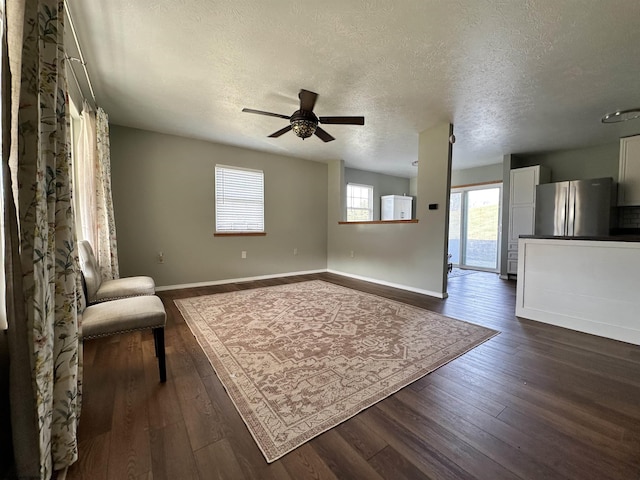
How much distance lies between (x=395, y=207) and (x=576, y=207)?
335cm

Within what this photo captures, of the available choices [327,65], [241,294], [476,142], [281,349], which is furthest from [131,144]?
[476,142]

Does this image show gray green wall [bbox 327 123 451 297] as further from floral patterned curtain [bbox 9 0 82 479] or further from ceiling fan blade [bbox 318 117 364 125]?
floral patterned curtain [bbox 9 0 82 479]

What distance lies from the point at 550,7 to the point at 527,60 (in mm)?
598

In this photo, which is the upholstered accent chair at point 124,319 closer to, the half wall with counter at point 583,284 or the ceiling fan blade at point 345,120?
the ceiling fan blade at point 345,120

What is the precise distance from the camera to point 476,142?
14.4 feet

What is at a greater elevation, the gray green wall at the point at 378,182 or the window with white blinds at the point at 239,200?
the gray green wall at the point at 378,182

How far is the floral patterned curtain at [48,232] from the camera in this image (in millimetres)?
915

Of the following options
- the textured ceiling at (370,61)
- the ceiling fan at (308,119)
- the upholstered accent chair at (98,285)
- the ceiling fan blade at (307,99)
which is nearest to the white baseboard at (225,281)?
the upholstered accent chair at (98,285)

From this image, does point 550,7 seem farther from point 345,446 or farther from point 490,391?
point 345,446

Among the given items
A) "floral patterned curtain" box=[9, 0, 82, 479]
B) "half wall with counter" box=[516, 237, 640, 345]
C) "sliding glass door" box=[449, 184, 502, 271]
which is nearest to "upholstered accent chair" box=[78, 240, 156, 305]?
"floral patterned curtain" box=[9, 0, 82, 479]

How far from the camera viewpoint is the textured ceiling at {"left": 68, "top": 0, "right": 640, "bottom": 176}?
1719 mm

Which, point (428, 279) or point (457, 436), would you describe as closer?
point (457, 436)

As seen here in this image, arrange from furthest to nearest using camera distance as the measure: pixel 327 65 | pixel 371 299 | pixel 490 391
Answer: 1. pixel 371 299
2. pixel 327 65
3. pixel 490 391

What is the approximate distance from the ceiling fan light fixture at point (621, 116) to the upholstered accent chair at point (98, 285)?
5.64 meters
